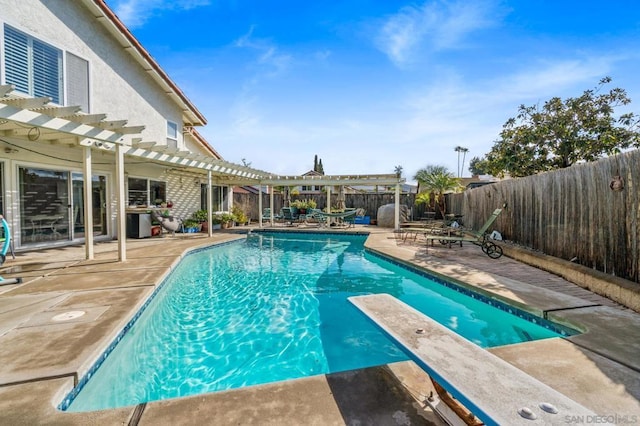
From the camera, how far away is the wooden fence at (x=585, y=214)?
4258mm

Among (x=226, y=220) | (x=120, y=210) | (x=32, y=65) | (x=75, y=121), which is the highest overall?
(x=32, y=65)

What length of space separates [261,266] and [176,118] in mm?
7900

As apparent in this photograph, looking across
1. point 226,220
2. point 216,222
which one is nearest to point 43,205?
point 216,222

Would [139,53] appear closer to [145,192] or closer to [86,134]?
[145,192]

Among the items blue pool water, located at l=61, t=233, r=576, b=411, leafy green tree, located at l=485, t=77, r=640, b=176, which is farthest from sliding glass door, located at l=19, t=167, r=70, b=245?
leafy green tree, located at l=485, t=77, r=640, b=176

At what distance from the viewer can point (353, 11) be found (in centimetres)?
789

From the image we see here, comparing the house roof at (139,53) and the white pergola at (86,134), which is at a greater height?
the house roof at (139,53)

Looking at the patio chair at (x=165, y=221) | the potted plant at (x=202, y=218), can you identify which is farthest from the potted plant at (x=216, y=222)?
the patio chair at (x=165, y=221)

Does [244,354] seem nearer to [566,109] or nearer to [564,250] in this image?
[564,250]

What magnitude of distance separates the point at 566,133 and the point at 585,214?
1032cm

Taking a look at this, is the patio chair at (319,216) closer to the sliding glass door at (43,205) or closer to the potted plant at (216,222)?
the potted plant at (216,222)

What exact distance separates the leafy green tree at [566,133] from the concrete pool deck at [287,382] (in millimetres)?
10977

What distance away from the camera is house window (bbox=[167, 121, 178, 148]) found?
38.3 ft

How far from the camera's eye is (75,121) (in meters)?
5.73
